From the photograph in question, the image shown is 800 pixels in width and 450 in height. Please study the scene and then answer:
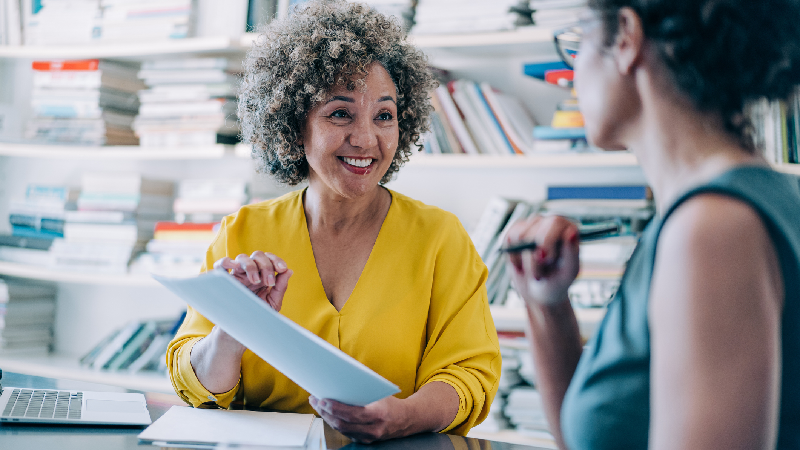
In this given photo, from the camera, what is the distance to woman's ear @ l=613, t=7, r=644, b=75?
Answer: 60cm

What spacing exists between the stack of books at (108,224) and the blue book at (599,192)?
1.53 metres

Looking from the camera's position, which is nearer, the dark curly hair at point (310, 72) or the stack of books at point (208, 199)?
the dark curly hair at point (310, 72)

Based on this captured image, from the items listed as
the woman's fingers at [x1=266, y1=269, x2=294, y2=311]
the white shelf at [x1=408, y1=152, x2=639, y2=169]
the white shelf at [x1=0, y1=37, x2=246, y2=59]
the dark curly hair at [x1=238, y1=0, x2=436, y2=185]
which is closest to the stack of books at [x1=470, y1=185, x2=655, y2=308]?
the white shelf at [x1=408, y1=152, x2=639, y2=169]

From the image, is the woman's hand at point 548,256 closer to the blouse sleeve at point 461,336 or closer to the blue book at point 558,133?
the blouse sleeve at point 461,336

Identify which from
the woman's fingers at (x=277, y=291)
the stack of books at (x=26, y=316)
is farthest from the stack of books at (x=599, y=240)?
the stack of books at (x=26, y=316)

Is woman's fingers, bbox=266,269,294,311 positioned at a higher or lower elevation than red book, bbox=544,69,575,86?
lower

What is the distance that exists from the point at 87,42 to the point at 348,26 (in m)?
1.59

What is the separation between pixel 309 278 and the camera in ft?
4.47

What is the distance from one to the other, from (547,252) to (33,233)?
96.8 inches

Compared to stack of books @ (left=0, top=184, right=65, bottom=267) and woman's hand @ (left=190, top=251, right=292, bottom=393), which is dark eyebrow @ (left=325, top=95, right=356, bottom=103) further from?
stack of books @ (left=0, top=184, right=65, bottom=267)

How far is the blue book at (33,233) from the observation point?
2.60 meters

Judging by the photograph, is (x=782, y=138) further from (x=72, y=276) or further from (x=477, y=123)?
(x=72, y=276)

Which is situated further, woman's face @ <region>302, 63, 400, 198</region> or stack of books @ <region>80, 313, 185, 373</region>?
stack of books @ <region>80, 313, 185, 373</region>

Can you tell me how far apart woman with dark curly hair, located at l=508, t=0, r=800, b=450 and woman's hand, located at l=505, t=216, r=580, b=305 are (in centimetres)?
13
